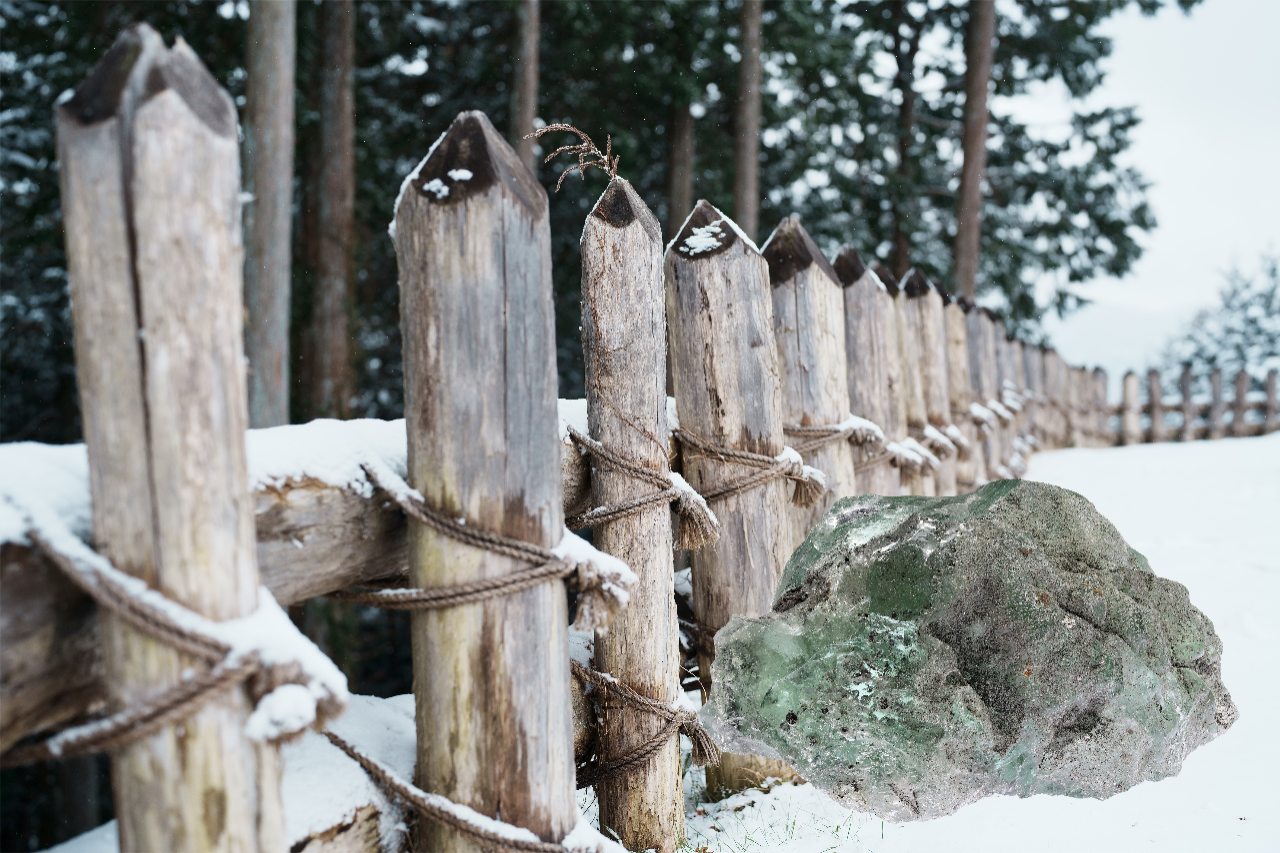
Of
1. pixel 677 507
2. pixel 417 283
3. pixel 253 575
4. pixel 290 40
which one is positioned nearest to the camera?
pixel 253 575

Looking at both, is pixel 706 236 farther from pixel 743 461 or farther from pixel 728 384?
pixel 743 461

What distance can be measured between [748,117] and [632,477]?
334 inches

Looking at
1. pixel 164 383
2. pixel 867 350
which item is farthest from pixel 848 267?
pixel 164 383

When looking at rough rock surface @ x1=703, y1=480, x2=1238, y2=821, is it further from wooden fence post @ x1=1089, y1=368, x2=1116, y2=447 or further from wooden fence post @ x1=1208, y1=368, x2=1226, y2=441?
wooden fence post @ x1=1208, y1=368, x2=1226, y2=441

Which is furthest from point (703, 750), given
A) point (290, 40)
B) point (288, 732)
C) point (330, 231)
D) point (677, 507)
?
point (330, 231)

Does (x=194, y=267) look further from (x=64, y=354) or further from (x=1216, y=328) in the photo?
(x=1216, y=328)

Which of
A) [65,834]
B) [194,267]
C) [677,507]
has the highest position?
[194,267]

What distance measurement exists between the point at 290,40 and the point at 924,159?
1031cm

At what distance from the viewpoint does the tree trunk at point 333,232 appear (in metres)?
9.23

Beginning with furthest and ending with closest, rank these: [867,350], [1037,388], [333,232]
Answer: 1. [1037,388]
2. [333,232]
3. [867,350]

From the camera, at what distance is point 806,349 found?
9.95ft

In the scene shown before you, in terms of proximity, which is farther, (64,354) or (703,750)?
(64,354)

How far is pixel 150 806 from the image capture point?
4.19ft

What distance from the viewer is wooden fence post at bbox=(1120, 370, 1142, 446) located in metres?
14.4
